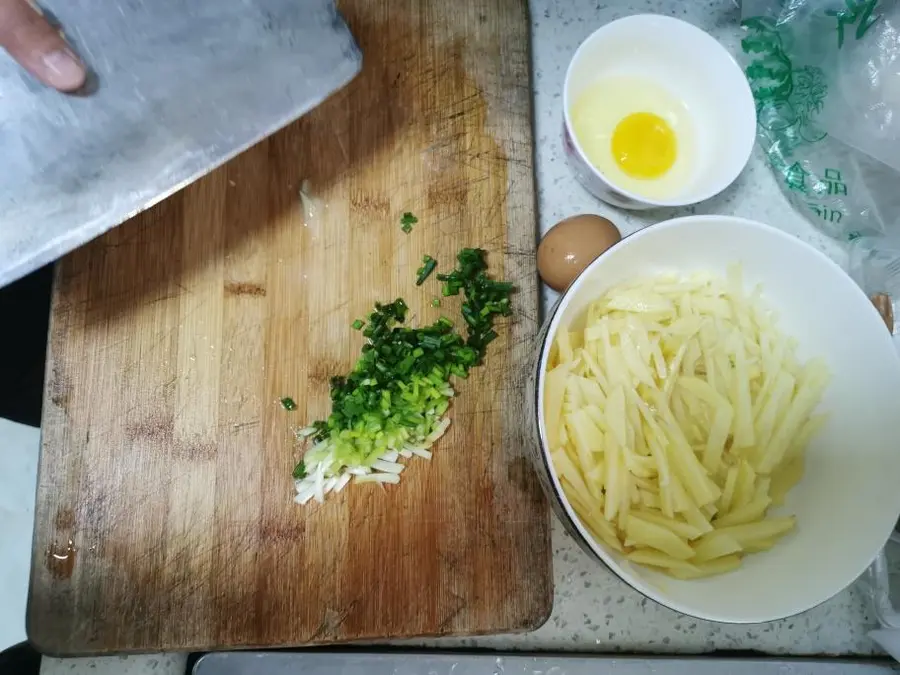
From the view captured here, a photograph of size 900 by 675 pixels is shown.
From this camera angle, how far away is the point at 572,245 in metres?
0.91

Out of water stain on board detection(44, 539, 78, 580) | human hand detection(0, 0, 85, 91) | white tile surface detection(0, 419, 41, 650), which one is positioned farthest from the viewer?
white tile surface detection(0, 419, 41, 650)

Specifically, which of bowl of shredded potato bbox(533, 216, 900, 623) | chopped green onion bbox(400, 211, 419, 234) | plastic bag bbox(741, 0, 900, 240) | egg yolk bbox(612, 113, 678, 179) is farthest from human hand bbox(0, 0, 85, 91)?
plastic bag bbox(741, 0, 900, 240)

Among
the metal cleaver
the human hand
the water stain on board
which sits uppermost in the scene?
the human hand

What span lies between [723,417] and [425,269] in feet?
1.50

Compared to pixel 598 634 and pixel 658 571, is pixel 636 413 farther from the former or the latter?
pixel 598 634

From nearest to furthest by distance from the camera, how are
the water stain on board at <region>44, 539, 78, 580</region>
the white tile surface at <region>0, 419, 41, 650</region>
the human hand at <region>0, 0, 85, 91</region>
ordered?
the human hand at <region>0, 0, 85, 91</region>
the water stain on board at <region>44, 539, 78, 580</region>
the white tile surface at <region>0, 419, 41, 650</region>

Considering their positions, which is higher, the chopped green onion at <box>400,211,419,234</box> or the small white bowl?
the small white bowl

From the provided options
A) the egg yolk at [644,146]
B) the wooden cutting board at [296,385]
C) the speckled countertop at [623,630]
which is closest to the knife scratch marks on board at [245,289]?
the wooden cutting board at [296,385]

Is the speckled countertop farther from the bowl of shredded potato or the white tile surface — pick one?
the bowl of shredded potato

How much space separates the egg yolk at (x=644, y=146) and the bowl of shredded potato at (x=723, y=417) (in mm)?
249

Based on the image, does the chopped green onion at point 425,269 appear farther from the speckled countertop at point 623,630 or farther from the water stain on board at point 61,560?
the water stain on board at point 61,560

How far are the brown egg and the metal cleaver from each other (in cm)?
36

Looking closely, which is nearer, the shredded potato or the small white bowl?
the shredded potato

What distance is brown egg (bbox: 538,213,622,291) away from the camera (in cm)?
90
